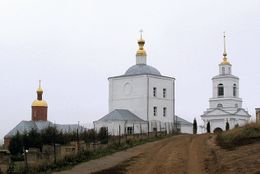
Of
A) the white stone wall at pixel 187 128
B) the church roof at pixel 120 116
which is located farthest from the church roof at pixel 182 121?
the church roof at pixel 120 116

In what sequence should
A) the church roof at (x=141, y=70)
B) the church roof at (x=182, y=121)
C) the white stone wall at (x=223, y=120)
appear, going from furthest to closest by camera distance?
the white stone wall at (x=223, y=120), the church roof at (x=182, y=121), the church roof at (x=141, y=70)

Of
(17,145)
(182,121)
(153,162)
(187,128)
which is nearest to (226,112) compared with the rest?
(182,121)

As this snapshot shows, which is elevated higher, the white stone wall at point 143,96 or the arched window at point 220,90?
the arched window at point 220,90

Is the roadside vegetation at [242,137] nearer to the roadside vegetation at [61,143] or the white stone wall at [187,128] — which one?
the roadside vegetation at [61,143]

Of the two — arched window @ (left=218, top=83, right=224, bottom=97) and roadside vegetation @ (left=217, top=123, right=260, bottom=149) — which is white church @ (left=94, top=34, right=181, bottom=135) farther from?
roadside vegetation @ (left=217, top=123, right=260, bottom=149)

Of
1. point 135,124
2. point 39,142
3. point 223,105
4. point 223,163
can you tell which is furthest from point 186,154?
point 223,105

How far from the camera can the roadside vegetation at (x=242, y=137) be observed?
25.0 metres

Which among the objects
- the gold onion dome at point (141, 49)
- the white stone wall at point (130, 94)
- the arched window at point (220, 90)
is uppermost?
the gold onion dome at point (141, 49)

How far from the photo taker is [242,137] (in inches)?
1046

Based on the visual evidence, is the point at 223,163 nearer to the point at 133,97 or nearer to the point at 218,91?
the point at 133,97

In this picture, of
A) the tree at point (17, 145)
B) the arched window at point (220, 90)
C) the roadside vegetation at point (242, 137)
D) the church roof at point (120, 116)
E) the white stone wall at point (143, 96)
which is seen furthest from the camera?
the arched window at point (220, 90)

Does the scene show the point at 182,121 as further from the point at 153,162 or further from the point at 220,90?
the point at 153,162

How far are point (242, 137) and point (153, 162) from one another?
17.5ft

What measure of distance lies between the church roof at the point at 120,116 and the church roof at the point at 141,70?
4.61 m
